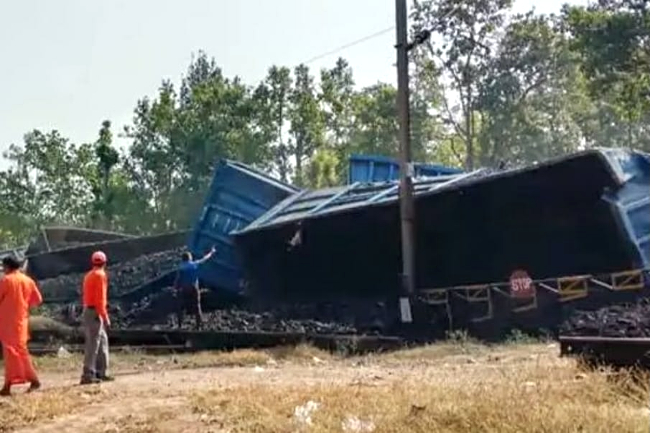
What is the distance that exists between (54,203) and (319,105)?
483 inches

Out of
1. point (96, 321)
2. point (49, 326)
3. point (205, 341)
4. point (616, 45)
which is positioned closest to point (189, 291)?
point (205, 341)

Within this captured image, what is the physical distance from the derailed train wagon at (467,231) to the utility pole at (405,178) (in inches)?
9.4

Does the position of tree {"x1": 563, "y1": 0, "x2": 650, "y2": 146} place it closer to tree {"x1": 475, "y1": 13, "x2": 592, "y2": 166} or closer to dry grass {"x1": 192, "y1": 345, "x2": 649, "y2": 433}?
tree {"x1": 475, "y1": 13, "x2": 592, "y2": 166}

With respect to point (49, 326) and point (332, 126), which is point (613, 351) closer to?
point (49, 326)

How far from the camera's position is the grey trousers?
9992 mm

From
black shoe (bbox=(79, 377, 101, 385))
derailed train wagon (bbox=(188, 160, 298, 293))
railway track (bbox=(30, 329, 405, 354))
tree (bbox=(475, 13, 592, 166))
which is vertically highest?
tree (bbox=(475, 13, 592, 166))

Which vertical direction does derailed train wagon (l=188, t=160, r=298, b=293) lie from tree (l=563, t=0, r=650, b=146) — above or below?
below

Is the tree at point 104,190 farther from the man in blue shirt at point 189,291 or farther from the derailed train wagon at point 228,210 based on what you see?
the man in blue shirt at point 189,291

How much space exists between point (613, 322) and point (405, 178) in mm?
4557

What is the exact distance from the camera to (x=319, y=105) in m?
37.3

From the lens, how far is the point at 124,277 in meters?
18.5

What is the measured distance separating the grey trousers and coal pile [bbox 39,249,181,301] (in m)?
7.44

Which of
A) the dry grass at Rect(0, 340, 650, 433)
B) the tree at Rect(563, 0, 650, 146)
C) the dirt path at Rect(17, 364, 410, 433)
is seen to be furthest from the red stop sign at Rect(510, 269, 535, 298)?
the tree at Rect(563, 0, 650, 146)

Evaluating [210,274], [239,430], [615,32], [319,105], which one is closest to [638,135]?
[319,105]
